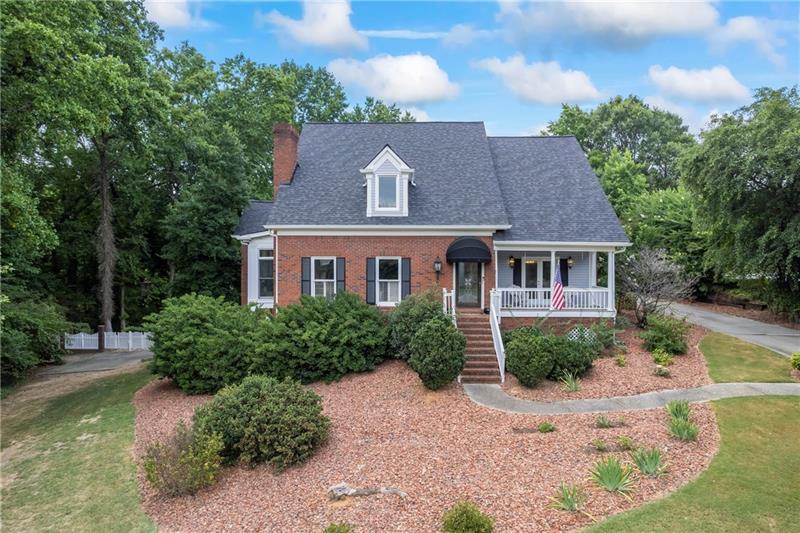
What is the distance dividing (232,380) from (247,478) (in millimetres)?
5583

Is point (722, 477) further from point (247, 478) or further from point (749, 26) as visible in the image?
point (749, 26)

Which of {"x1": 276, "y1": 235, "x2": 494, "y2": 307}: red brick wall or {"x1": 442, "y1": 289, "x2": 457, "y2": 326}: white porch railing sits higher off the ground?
{"x1": 276, "y1": 235, "x2": 494, "y2": 307}: red brick wall

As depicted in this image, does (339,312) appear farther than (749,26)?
No

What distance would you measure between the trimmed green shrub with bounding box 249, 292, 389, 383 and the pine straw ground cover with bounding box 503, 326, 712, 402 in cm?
427

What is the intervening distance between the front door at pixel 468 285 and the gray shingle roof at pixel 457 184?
5.35 ft

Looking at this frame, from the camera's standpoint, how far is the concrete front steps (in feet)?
43.0

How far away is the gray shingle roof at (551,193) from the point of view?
1731 cm

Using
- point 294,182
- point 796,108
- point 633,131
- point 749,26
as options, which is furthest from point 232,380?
point 633,131

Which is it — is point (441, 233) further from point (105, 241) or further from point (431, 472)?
point (105, 241)

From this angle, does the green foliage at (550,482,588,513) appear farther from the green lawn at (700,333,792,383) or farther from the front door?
the front door

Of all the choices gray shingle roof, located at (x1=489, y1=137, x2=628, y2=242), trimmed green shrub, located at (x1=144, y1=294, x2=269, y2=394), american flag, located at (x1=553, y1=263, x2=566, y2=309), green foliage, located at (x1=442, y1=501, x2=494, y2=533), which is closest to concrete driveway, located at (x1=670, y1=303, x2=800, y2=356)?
gray shingle roof, located at (x1=489, y1=137, x2=628, y2=242)

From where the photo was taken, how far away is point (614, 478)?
7113mm

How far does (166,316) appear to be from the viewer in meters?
14.8

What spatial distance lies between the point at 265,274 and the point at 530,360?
13.1 metres
